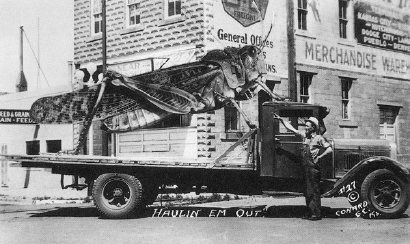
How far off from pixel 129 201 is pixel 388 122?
15.0 m

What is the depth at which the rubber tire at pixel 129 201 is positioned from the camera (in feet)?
33.9

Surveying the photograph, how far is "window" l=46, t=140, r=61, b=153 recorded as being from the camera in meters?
21.6

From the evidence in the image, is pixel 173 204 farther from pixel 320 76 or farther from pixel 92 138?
pixel 320 76

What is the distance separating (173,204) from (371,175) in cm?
523

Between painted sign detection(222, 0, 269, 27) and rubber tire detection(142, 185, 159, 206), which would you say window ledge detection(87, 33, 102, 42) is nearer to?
painted sign detection(222, 0, 269, 27)

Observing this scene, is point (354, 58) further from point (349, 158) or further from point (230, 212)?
point (230, 212)

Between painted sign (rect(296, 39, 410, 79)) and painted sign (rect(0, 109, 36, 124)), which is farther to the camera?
painted sign (rect(296, 39, 410, 79))

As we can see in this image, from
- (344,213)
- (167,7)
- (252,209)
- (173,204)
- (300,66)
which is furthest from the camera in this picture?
(300,66)

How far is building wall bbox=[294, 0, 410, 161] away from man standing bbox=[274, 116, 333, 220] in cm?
860

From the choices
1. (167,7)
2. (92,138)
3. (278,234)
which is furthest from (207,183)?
(92,138)

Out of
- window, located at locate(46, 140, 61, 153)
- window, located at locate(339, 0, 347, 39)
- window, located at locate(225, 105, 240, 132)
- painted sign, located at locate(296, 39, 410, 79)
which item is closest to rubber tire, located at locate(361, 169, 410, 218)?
window, located at locate(225, 105, 240, 132)

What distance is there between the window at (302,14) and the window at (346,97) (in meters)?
2.78

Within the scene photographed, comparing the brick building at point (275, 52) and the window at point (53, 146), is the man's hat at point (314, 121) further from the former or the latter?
→ the window at point (53, 146)

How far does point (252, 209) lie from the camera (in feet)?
38.9
